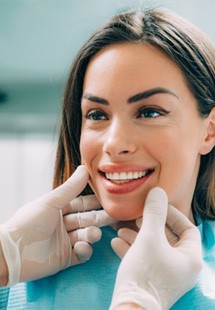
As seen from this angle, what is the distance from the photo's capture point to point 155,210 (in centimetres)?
115

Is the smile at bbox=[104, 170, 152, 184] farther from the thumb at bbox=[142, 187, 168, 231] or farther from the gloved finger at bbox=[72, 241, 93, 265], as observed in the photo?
the gloved finger at bbox=[72, 241, 93, 265]

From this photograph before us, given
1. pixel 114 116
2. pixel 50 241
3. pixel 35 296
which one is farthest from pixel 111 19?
pixel 35 296

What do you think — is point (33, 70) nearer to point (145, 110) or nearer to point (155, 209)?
point (145, 110)

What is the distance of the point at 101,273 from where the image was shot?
130 cm

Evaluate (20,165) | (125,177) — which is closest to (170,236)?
(125,177)

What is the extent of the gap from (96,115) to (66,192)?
19 centimetres

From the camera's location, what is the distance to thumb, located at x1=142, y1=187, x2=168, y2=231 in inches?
44.3

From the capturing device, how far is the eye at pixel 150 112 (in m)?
1.23

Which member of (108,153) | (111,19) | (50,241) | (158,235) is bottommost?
(50,241)

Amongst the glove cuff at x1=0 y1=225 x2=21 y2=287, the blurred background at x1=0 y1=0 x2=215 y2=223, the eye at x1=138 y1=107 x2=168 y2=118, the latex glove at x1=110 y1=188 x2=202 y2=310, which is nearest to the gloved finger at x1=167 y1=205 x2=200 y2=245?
the latex glove at x1=110 y1=188 x2=202 y2=310

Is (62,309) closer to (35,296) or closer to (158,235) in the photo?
(35,296)

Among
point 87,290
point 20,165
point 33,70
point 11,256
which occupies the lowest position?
point 20,165

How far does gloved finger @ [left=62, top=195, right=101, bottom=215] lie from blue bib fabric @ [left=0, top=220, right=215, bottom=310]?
90 millimetres

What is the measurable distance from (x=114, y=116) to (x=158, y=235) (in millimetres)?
291
